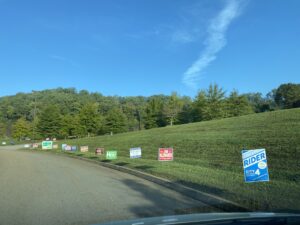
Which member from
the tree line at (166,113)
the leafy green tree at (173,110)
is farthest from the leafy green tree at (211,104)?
the leafy green tree at (173,110)

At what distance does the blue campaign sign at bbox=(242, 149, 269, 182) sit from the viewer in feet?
35.4

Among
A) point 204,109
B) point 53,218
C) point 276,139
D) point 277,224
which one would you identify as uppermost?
point 204,109

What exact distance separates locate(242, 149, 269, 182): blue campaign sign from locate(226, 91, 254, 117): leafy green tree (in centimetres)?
5548

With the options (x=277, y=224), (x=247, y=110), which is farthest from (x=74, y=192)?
(x=247, y=110)

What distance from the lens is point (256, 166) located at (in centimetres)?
1088

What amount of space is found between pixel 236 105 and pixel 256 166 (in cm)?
5744

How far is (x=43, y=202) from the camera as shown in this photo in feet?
37.4

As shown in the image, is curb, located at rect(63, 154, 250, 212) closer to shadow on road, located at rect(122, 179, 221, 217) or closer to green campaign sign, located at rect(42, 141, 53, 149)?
shadow on road, located at rect(122, 179, 221, 217)

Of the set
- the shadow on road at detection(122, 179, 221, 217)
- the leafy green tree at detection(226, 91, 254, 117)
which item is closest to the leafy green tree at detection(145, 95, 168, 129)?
the leafy green tree at detection(226, 91, 254, 117)

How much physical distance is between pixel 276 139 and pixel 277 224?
1863 cm

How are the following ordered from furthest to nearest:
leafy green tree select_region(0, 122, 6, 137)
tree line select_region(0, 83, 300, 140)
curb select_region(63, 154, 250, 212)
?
leafy green tree select_region(0, 122, 6, 137), tree line select_region(0, 83, 300, 140), curb select_region(63, 154, 250, 212)

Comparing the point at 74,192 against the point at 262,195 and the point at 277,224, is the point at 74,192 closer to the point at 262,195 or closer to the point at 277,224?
the point at 262,195

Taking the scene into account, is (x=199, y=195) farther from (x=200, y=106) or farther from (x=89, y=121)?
(x=89, y=121)

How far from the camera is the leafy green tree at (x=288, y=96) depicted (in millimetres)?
83694
